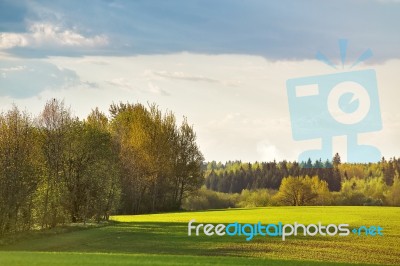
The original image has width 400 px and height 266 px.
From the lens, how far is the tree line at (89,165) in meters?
37.0

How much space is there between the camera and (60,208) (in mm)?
43062

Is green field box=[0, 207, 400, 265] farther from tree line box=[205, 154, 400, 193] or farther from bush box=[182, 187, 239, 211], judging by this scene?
tree line box=[205, 154, 400, 193]

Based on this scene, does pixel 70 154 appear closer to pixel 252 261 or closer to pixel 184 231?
pixel 184 231

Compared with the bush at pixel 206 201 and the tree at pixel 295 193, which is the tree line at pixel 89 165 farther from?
the tree at pixel 295 193

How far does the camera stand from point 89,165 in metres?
47.8

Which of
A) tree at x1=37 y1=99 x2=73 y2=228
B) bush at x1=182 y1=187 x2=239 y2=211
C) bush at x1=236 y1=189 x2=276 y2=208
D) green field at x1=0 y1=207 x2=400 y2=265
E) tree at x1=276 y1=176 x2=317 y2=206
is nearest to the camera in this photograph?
green field at x1=0 y1=207 x2=400 y2=265

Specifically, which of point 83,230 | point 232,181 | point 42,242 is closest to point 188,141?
point 83,230

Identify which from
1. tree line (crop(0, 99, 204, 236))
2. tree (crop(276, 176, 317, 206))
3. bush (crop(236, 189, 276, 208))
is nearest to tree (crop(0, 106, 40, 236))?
tree line (crop(0, 99, 204, 236))

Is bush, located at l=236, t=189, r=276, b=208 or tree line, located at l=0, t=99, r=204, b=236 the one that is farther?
bush, located at l=236, t=189, r=276, b=208

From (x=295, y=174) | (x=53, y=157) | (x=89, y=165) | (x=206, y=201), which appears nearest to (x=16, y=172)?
(x=53, y=157)

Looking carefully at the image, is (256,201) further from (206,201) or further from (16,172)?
(16,172)

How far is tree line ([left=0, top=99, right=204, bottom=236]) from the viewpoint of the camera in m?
37.0

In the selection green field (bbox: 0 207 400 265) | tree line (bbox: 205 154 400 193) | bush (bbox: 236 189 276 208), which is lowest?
green field (bbox: 0 207 400 265)

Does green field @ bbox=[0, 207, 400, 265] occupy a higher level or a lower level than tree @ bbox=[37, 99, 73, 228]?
lower
